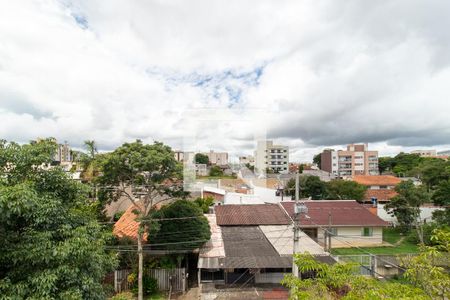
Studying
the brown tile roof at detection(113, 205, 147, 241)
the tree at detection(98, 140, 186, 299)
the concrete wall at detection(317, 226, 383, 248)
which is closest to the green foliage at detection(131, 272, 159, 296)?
the tree at detection(98, 140, 186, 299)

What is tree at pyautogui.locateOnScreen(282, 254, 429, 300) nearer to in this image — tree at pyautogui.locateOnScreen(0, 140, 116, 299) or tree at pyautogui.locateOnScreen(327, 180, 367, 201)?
tree at pyautogui.locateOnScreen(0, 140, 116, 299)

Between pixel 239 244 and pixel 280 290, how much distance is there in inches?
136

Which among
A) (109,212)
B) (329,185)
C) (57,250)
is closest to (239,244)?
(57,250)

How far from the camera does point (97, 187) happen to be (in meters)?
11.3

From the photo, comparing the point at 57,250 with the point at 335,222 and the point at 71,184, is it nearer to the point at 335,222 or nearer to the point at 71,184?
the point at 71,184

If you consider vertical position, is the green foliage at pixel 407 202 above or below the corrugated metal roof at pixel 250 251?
above

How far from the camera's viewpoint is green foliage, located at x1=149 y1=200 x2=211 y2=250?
41.3 ft

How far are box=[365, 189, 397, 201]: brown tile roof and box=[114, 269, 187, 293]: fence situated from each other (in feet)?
91.1

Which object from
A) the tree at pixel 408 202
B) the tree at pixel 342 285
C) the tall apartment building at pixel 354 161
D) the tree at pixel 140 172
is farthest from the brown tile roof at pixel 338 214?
the tall apartment building at pixel 354 161

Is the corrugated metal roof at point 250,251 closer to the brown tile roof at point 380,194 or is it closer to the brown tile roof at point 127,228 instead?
the brown tile roof at point 127,228

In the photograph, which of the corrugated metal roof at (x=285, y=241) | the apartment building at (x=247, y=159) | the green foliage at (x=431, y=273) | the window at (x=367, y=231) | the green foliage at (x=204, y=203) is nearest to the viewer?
the green foliage at (x=431, y=273)

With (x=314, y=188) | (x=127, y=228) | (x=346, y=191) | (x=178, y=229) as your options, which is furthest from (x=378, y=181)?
(x=127, y=228)

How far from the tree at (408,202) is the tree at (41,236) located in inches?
859

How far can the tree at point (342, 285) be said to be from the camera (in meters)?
3.63
